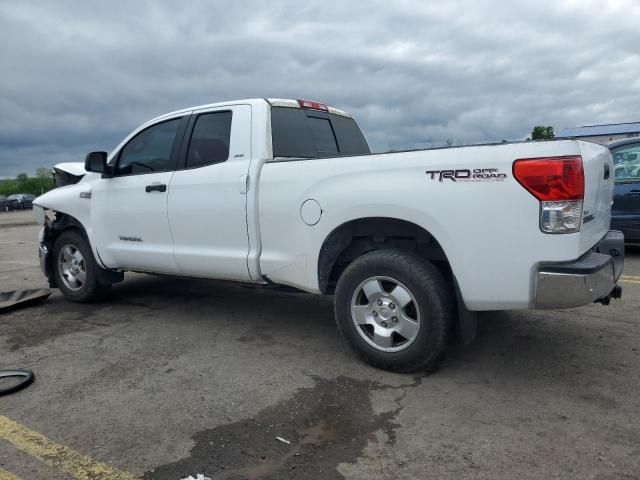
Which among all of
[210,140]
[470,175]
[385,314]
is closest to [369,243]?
[385,314]

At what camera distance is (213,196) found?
438cm

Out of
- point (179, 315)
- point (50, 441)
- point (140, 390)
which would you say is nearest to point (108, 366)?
point (140, 390)

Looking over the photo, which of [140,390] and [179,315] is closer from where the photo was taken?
[140,390]

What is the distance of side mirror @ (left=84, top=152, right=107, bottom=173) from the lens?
17.1ft

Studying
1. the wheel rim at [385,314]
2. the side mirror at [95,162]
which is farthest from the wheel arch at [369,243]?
the side mirror at [95,162]

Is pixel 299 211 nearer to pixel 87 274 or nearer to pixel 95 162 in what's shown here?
pixel 95 162

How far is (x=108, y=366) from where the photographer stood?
3896 millimetres

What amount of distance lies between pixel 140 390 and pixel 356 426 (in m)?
1.49

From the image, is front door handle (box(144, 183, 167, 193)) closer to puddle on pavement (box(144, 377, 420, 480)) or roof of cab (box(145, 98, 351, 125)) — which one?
roof of cab (box(145, 98, 351, 125))

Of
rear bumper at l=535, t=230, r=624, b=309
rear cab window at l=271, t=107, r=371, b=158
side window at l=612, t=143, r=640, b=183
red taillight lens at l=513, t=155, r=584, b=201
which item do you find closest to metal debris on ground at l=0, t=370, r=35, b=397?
rear cab window at l=271, t=107, r=371, b=158

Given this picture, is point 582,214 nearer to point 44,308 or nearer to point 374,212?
point 374,212

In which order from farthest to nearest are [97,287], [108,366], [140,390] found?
[97,287], [108,366], [140,390]

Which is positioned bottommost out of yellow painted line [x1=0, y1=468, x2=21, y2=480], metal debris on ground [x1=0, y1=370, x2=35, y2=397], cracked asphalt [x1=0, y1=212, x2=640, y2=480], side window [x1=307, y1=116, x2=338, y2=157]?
yellow painted line [x1=0, y1=468, x2=21, y2=480]

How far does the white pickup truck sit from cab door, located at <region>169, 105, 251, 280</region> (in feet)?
0.04
